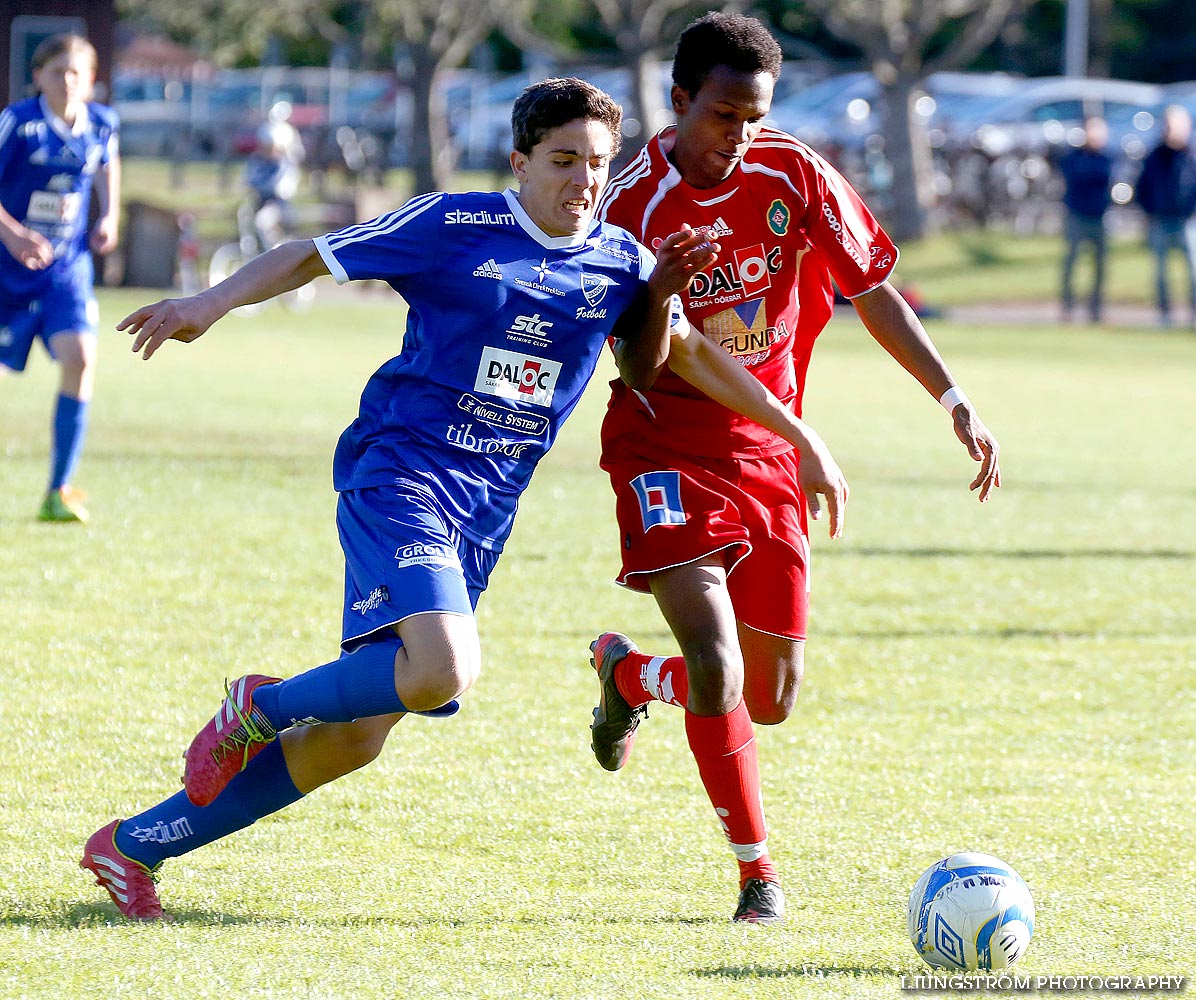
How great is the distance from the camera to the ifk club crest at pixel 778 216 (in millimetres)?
4582

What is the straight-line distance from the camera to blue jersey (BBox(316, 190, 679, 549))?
13.1 ft

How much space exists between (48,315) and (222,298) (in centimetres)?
544

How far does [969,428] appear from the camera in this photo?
4.49 metres

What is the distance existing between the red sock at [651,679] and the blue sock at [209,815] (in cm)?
101

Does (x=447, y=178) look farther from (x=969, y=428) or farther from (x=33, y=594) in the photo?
(x=969, y=428)

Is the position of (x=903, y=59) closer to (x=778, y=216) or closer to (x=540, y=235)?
(x=778, y=216)

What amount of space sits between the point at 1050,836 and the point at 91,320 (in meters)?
5.79

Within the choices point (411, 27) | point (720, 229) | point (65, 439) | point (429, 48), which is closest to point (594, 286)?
point (720, 229)

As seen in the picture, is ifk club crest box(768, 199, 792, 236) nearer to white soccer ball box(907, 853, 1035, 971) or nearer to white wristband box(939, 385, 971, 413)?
white wristband box(939, 385, 971, 413)

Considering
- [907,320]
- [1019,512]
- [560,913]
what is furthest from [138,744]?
[1019,512]

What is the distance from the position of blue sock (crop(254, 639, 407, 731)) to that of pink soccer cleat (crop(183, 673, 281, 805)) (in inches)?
1.1

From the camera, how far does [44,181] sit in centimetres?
894

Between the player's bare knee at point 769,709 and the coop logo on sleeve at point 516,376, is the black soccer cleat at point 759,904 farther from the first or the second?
the coop logo on sleeve at point 516,376

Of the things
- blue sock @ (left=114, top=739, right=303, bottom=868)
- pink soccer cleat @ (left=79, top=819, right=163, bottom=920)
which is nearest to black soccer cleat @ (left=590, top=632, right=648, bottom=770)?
blue sock @ (left=114, top=739, right=303, bottom=868)
